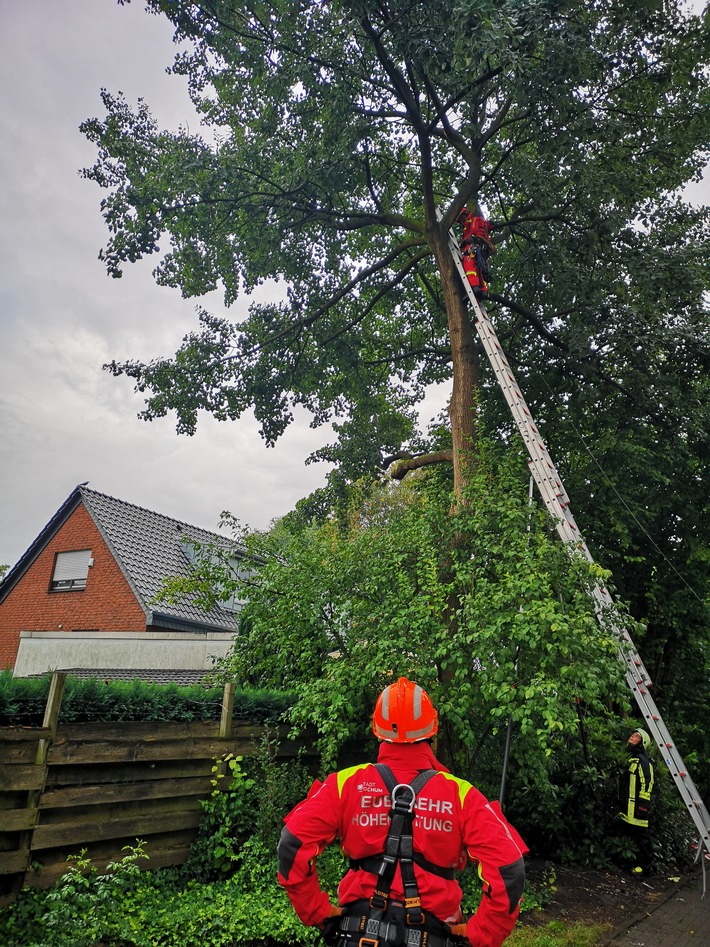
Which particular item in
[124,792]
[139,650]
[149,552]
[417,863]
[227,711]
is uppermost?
[149,552]

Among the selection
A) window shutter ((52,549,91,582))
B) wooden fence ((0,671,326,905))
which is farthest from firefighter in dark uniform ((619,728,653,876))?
window shutter ((52,549,91,582))

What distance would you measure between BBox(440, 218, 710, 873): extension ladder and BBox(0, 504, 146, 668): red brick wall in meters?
12.5

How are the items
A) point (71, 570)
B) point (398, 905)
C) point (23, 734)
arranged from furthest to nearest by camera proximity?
1. point (71, 570)
2. point (23, 734)
3. point (398, 905)

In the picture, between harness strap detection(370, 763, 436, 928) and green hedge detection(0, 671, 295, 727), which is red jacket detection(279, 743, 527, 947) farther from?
green hedge detection(0, 671, 295, 727)

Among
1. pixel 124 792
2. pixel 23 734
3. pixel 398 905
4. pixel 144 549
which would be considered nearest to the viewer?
pixel 398 905

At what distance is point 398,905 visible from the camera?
3055 mm

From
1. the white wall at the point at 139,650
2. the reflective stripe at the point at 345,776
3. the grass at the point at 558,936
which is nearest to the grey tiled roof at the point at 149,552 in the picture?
the white wall at the point at 139,650

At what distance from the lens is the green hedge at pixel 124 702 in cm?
596

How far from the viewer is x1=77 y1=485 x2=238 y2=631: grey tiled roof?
19.1 m

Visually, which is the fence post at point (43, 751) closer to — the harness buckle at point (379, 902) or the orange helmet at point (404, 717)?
the orange helmet at point (404, 717)

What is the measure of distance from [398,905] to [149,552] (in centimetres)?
1867

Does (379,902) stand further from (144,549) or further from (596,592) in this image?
(144,549)

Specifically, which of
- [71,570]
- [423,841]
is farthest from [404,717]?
[71,570]

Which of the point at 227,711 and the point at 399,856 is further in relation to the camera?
the point at 227,711
